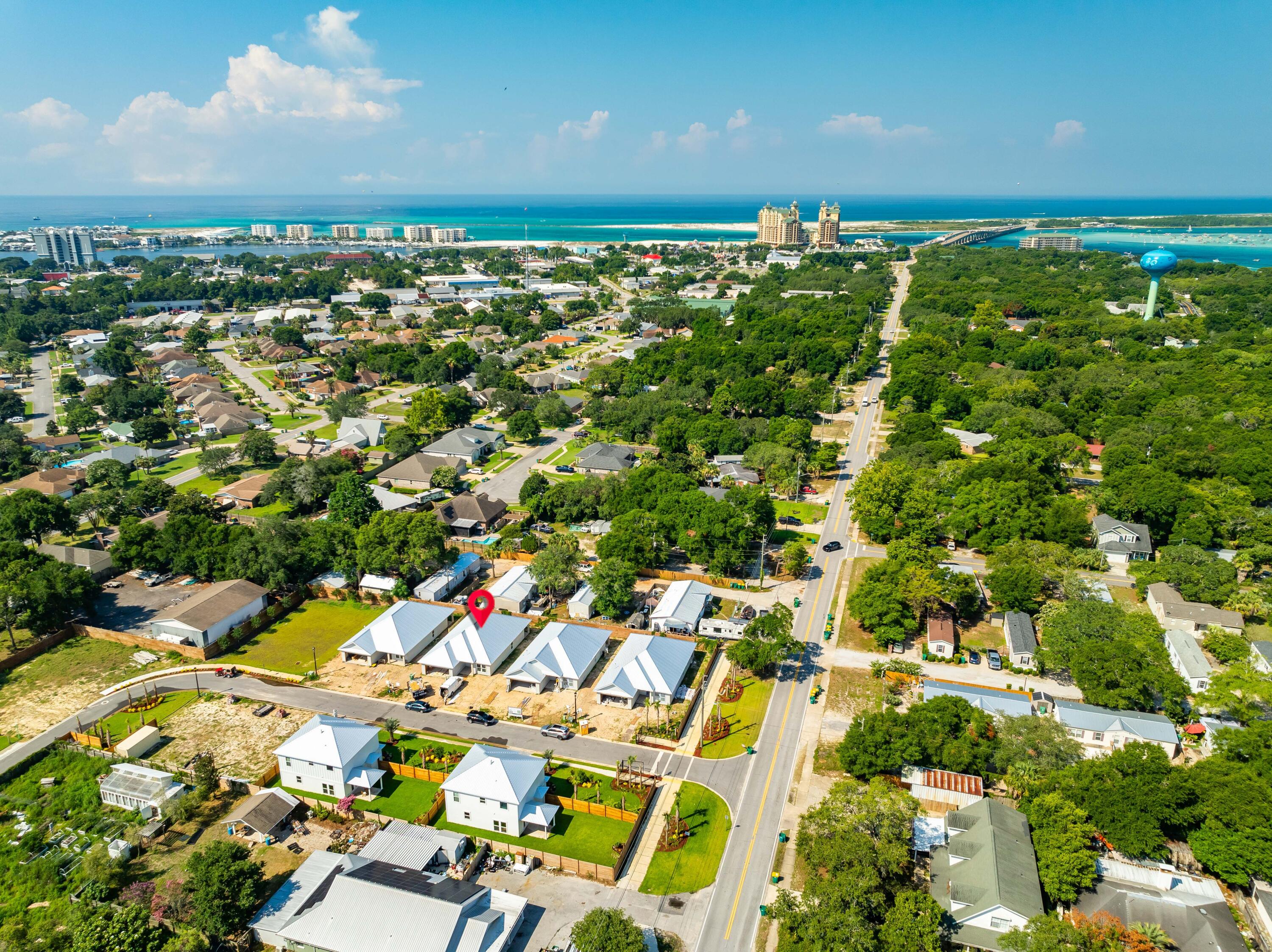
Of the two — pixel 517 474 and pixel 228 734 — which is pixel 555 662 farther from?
pixel 517 474

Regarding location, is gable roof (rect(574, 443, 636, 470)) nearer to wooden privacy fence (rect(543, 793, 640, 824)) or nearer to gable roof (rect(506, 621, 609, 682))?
gable roof (rect(506, 621, 609, 682))

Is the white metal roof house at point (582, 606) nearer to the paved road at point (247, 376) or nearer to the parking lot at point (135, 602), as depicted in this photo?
the parking lot at point (135, 602)

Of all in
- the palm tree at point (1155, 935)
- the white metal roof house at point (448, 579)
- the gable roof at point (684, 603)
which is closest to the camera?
the palm tree at point (1155, 935)

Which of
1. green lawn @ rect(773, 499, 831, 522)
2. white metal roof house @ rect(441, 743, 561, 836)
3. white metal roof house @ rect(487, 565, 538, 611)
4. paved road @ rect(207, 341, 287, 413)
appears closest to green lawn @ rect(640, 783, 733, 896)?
white metal roof house @ rect(441, 743, 561, 836)

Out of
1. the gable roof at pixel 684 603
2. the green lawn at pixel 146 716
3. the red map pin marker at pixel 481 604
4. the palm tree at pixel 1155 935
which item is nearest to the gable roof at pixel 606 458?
the gable roof at pixel 684 603

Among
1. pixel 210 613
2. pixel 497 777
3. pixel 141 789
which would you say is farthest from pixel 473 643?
pixel 210 613

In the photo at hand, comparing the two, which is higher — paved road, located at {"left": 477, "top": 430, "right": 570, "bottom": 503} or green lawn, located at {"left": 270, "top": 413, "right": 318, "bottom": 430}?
green lawn, located at {"left": 270, "top": 413, "right": 318, "bottom": 430}
